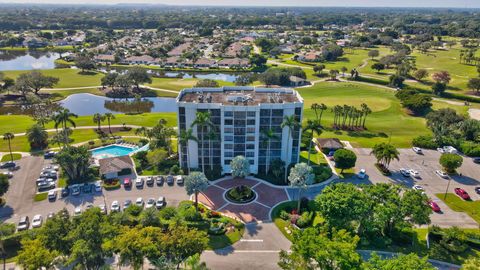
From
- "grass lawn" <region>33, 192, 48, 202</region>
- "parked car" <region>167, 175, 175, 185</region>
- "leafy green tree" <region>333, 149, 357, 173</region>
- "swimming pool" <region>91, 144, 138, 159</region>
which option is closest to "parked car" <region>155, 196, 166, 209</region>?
"parked car" <region>167, 175, 175, 185</region>

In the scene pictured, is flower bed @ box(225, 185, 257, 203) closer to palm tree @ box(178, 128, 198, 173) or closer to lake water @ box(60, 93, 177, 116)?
palm tree @ box(178, 128, 198, 173)

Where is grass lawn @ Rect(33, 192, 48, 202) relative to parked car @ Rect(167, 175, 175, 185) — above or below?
below

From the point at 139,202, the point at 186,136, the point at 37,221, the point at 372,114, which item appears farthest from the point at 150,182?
the point at 372,114

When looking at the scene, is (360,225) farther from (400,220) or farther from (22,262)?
(22,262)

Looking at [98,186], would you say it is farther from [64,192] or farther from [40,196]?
[40,196]

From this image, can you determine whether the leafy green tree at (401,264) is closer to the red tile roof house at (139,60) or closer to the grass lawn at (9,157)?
the grass lawn at (9,157)

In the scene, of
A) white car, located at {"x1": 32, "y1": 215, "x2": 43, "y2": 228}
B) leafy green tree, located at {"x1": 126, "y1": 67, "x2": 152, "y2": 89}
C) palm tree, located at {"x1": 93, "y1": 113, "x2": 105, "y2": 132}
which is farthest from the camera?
leafy green tree, located at {"x1": 126, "y1": 67, "x2": 152, "y2": 89}

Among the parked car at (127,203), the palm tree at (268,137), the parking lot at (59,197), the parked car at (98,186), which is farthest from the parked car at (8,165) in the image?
the palm tree at (268,137)
